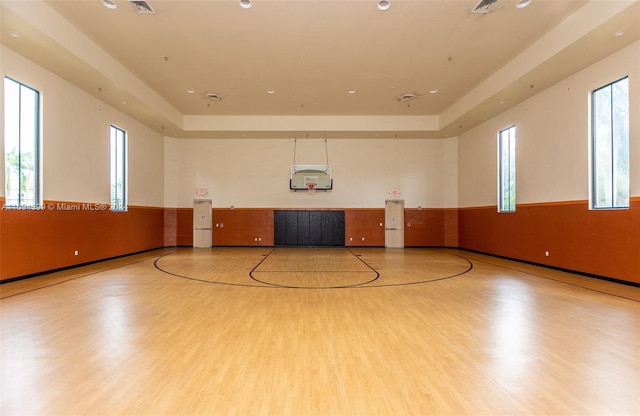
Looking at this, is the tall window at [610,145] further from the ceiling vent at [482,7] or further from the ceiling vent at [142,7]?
the ceiling vent at [142,7]

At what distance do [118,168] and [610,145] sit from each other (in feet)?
41.0

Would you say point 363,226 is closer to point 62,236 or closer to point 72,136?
point 62,236

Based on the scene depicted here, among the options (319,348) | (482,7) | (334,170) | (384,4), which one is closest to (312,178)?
(334,170)

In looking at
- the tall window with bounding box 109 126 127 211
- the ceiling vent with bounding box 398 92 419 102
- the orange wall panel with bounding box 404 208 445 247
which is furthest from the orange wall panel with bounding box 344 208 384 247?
the tall window with bounding box 109 126 127 211

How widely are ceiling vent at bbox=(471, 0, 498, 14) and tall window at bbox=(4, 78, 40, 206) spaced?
8663 millimetres

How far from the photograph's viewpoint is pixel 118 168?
10352mm

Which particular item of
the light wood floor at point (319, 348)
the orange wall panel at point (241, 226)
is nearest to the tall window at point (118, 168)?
the orange wall panel at point (241, 226)

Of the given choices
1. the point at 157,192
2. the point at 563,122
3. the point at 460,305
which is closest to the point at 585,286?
the point at 460,305

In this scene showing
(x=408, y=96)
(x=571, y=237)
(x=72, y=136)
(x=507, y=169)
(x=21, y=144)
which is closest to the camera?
(x=21, y=144)

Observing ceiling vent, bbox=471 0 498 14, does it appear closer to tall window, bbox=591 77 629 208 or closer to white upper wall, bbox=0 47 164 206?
tall window, bbox=591 77 629 208

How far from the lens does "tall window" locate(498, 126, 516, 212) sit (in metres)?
10.1

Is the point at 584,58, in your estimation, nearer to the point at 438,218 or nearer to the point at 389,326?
the point at 389,326

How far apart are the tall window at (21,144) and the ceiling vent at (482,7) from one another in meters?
8.66

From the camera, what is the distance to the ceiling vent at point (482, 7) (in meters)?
5.70
